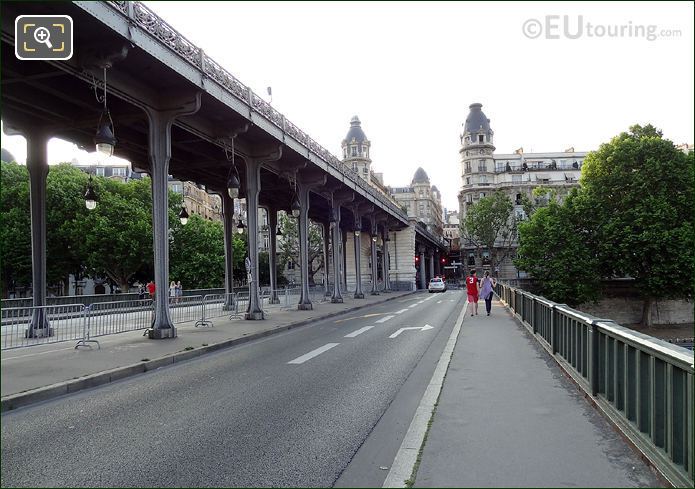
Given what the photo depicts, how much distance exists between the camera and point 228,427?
19.7 ft

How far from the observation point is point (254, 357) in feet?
38.8

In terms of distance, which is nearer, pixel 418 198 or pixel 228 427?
pixel 228 427

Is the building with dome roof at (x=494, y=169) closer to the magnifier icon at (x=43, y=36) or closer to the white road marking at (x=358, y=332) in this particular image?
the white road marking at (x=358, y=332)

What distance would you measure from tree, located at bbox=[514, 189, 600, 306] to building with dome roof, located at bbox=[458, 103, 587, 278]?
56118 mm

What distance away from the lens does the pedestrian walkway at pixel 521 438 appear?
4.15 metres

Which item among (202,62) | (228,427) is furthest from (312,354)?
(202,62)

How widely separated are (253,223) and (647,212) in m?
29.9

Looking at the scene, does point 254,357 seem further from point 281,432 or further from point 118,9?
point 118,9

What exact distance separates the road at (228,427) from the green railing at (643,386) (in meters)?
2.28

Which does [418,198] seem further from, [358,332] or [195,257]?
[358,332]

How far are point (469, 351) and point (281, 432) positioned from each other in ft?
20.6

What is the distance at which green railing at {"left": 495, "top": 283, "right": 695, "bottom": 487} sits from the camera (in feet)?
12.5

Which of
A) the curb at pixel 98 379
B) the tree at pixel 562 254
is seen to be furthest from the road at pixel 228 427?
the tree at pixel 562 254

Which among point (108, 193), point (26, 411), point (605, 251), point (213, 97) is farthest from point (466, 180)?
point (26, 411)
